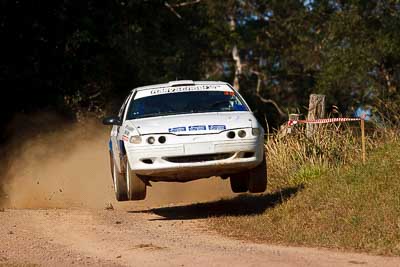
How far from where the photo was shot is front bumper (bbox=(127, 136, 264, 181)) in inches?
469

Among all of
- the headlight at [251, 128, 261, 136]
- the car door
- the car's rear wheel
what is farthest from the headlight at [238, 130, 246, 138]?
the car door

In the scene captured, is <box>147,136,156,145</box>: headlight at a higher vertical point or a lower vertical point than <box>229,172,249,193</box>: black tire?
higher

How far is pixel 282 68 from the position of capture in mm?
47875

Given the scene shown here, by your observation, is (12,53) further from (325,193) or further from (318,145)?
(325,193)

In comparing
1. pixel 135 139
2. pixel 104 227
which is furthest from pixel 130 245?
pixel 135 139

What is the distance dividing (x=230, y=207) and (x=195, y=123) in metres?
2.43

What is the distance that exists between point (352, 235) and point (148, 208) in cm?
521

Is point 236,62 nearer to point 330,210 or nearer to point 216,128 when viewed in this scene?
point 216,128

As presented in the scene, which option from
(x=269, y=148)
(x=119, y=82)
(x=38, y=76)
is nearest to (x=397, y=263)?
(x=269, y=148)

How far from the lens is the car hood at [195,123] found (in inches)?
472

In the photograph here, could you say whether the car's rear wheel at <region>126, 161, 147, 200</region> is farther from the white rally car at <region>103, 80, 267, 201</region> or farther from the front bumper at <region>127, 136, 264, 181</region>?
the front bumper at <region>127, 136, 264, 181</region>

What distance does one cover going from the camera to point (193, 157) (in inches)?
472

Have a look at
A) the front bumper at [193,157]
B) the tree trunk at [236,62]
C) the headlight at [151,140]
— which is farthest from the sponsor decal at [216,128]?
the tree trunk at [236,62]

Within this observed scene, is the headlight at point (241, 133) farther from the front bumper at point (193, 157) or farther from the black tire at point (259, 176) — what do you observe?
the black tire at point (259, 176)
